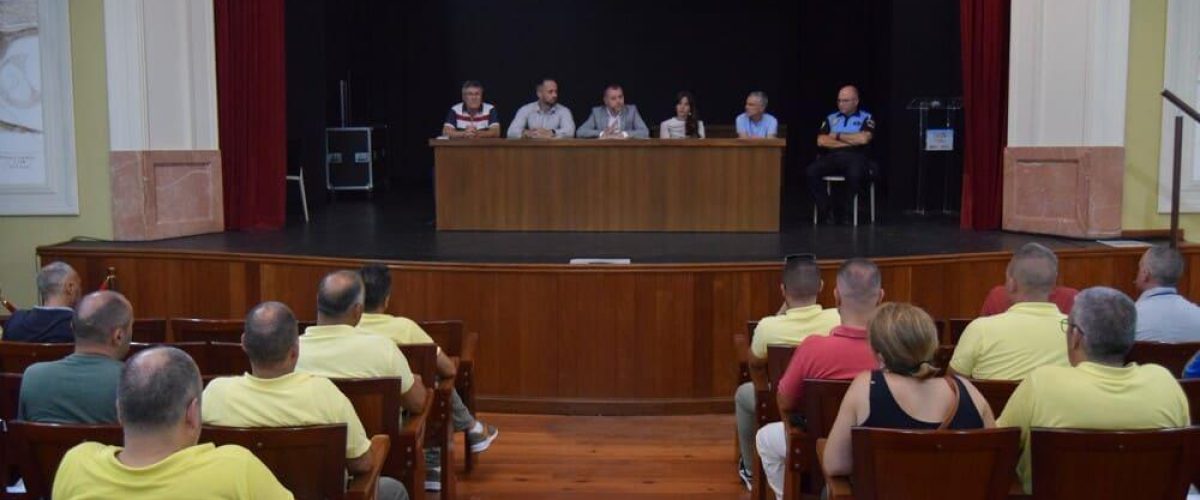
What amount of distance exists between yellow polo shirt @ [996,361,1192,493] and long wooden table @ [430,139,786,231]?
17.0 feet

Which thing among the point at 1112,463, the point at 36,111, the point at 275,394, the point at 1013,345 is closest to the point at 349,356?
the point at 275,394

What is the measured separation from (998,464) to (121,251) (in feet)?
19.4

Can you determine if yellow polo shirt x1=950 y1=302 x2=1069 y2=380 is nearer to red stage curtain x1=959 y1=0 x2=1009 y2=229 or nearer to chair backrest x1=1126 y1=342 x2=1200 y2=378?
chair backrest x1=1126 y1=342 x2=1200 y2=378

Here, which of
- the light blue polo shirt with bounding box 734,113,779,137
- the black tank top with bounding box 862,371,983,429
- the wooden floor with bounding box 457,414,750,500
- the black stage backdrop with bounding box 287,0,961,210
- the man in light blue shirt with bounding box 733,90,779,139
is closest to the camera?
the black tank top with bounding box 862,371,983,429

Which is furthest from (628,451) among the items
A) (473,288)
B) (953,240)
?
(953,240)

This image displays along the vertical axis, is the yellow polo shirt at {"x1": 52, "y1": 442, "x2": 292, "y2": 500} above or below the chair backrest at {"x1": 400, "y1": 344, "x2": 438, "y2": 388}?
above

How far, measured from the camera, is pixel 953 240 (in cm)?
764

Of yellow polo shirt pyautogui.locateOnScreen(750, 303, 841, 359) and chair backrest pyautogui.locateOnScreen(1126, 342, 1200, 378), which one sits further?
yellow polo shirt pyautogui.locateOnScreen(750, 303, 841, 359)

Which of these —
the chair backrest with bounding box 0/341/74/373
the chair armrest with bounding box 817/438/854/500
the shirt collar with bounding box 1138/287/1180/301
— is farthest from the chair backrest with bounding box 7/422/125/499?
the shirt collar with bounding box 1138/287/1180/301

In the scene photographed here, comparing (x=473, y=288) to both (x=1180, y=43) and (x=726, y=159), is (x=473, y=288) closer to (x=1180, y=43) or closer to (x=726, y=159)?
(x=726, y=159)

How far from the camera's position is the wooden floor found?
484 cm

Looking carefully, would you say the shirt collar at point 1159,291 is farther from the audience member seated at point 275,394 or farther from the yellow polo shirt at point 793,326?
Result: the audience member seated at point 275,394

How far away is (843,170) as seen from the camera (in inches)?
342

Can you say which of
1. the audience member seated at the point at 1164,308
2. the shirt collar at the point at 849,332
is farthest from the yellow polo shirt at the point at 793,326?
the audience member seated at the point at 1164,308
